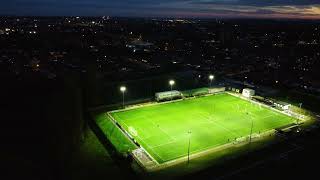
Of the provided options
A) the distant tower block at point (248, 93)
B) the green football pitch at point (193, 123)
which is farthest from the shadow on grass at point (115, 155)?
the distant tower block at point (248, 93)

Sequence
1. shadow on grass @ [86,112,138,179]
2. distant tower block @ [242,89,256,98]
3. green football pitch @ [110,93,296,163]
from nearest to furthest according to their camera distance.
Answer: shadow on grass @ [86,112,138,179], green football pitch @ [110,93,296,163], distant tower block @ [242,89,256,98]

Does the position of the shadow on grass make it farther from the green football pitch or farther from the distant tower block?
the distant tower block

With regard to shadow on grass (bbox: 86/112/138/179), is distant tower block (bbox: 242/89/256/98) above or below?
above

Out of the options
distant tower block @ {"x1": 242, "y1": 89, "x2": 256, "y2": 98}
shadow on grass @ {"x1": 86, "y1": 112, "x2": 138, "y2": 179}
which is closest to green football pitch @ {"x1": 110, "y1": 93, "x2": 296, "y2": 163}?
distant tower block @ {"x1": 242, "y1": 89, "x2": 256, "y2": 98}

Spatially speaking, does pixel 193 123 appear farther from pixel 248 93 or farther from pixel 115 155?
pixel 248 93

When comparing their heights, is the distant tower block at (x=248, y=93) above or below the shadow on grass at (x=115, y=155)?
above

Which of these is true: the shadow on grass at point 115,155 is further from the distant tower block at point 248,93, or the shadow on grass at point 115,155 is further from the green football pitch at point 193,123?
the distant tower block at point 248,93

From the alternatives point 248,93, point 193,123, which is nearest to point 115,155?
point 193,123

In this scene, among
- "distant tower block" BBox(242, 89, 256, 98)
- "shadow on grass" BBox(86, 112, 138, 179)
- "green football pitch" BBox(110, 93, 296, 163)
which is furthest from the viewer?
"distant tower block" BBox(242, 89, 256, 98)

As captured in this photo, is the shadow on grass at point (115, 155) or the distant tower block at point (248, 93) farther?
the distant tower block at point (248, 93)
